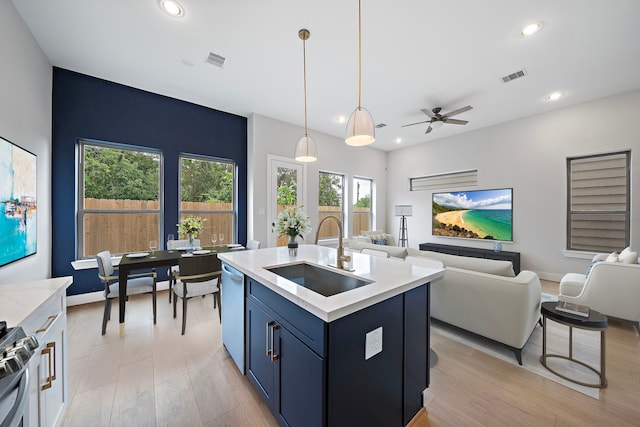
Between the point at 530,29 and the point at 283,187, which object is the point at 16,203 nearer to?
the point at 283,187

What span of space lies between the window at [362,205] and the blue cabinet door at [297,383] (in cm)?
531

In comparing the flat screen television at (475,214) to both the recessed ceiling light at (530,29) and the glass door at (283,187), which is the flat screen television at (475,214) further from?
the glass door at (283,187)

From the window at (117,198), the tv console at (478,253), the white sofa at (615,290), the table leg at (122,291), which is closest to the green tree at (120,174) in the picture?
the window at (117,198)

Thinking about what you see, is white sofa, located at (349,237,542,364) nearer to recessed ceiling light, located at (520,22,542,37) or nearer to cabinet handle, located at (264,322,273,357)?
cabinet handle, located at (264,322,273,357)

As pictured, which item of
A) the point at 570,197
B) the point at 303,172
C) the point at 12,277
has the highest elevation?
the point at 303,172

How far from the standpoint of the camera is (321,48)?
9.20 ft

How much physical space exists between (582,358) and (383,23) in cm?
368

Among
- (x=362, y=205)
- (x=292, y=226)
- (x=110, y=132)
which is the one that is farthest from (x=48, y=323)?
(x=362, y=205)

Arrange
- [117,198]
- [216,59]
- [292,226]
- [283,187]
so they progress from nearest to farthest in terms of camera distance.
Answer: [292,226] < [216,59] < [117,198] < [283,187]

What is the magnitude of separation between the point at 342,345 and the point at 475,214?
18.5ft

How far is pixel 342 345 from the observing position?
1.08 meters

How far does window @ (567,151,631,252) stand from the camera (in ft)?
13.0

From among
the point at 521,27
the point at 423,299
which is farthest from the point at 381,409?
the point at 521,27

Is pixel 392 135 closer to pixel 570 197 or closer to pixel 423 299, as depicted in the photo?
pixel 570 197
